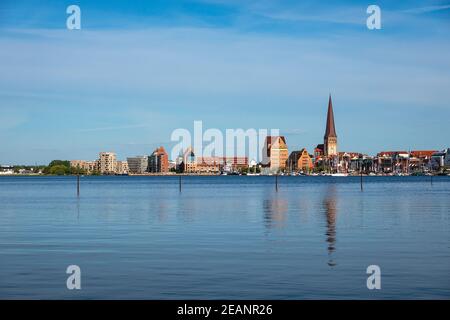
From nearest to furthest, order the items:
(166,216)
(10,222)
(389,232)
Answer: (389,232)
(10,222)
(166,216)

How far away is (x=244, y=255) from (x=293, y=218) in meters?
21.1

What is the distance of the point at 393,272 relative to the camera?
76.8 ft

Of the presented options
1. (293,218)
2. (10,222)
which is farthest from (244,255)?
(10,222)

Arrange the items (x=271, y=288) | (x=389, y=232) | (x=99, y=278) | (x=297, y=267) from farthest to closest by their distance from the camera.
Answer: (x=389, y=232) < (x=297, y=267) < (x=99, y=278) < (x=271, y=288)

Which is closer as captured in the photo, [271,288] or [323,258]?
[271,288]

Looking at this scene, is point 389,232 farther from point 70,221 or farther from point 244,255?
point 70,221

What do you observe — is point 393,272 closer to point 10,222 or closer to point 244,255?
point 244,255

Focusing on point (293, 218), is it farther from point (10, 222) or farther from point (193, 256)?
point (193, 256)

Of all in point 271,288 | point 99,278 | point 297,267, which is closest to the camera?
point 271,288

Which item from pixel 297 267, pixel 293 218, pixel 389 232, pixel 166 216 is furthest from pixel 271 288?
pixel 166 216
